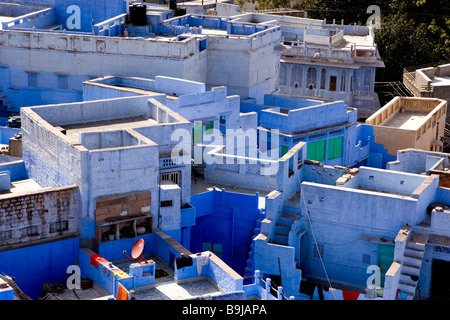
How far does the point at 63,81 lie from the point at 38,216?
17602 millimetres

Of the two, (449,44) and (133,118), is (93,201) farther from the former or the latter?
(449,44)

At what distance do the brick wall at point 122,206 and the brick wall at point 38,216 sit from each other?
0.85m

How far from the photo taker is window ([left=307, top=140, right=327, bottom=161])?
1711 inches

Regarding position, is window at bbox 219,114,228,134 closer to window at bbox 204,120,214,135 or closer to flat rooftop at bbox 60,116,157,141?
window at bbox 204,120,214,135

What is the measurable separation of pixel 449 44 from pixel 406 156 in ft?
110

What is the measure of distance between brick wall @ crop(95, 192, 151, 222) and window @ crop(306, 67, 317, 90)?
27.7m

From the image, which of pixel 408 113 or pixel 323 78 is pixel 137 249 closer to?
pixel 408 113

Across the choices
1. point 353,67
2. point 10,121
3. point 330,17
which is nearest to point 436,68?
point 353,67

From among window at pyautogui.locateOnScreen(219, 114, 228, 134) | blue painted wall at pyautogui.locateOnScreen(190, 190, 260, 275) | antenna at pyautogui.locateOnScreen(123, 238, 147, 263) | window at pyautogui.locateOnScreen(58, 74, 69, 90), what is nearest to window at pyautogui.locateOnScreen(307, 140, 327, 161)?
window at pyautogui.locateOnScreen(219, 114, 228, 134)

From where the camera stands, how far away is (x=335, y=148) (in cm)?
4481

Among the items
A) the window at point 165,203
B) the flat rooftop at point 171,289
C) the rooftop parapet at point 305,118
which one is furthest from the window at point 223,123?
the flat rooftop at point 171,289

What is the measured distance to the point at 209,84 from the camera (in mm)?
50125

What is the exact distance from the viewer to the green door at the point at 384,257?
33812 millimetres

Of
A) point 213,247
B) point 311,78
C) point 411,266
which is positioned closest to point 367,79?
point 311,78
